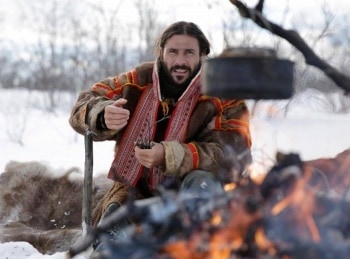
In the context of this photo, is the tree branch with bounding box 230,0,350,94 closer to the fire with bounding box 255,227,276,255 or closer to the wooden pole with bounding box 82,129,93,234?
the fire with bounding box 255,227,276,255

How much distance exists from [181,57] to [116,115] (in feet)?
1.55

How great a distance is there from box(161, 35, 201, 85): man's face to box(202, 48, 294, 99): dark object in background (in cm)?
112

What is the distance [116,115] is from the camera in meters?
2.62

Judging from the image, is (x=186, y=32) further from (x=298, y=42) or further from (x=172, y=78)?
(x=298, y=42)

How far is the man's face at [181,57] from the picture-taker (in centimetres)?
286

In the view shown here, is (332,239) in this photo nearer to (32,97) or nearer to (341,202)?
(341,202)

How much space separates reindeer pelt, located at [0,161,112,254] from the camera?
13.0 feet

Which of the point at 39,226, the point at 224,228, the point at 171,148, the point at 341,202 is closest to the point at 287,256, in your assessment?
the point at 224,228

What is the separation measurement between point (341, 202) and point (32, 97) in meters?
16.8

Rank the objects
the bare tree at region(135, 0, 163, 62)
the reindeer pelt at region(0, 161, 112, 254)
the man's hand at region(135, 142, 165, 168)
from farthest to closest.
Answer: the bare tree at region(135, 0, 163, 62), the reindeer pelt at region(0, 161, 112, 254), the man's hand at region(135, 142, 165, 168)

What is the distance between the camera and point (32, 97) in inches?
704

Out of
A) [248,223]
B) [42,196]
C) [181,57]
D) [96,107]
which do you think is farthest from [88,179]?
[248,223]

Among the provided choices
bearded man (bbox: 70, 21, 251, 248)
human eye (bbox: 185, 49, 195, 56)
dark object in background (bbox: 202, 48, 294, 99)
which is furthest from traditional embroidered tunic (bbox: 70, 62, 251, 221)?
dark object in background (bbox: 202, 48, 294, 99)

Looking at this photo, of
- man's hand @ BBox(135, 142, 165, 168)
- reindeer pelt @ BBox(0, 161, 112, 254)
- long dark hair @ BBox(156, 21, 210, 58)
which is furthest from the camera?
reindeer pelt @ BBox(0, 161, 112, 254)
